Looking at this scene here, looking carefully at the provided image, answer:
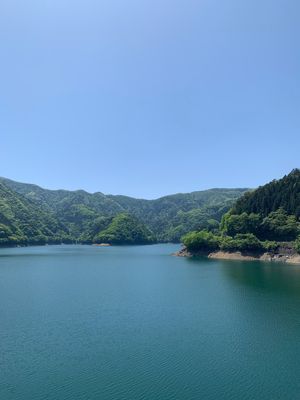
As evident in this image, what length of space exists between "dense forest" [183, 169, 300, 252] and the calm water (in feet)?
133

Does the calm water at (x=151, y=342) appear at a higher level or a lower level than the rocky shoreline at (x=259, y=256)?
lower

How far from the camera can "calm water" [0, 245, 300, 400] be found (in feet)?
65.5

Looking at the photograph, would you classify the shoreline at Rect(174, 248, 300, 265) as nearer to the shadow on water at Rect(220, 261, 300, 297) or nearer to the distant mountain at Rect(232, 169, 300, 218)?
the shadow on water at Rect(220, 261, 300, 297)

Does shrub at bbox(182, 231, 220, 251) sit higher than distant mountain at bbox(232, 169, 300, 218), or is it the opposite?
distant mountain at bbox(232, 169, 300, 218)

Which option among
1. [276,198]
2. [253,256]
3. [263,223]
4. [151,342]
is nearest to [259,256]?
[253,256]

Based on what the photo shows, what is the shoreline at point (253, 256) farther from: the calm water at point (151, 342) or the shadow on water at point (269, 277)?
the calm water at point (151, 342)

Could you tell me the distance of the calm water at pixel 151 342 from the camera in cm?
1995

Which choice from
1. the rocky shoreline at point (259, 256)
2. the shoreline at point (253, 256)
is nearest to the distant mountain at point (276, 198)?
the rocky shoreline at point (259, 256)

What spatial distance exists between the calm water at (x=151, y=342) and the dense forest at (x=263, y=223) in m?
40.7

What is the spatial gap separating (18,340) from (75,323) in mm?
6192

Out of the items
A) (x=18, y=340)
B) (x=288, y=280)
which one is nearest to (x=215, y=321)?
(x=18, y=340)

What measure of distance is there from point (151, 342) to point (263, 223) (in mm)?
77047

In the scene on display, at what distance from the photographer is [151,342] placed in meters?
27.6

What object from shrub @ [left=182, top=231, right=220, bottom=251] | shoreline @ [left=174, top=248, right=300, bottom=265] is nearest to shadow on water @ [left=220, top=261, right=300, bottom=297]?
shoreline @ [left=174, top=248, right=300, bottom=265]
